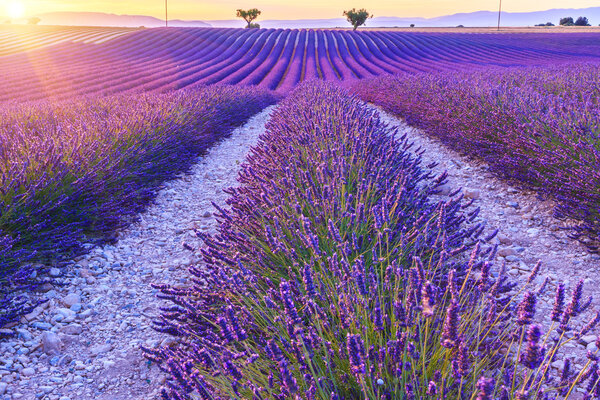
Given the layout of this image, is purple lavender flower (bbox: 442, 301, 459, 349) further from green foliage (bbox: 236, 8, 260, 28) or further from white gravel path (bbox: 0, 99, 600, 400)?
green foliage (bbox: 236, 8, 260, 28)

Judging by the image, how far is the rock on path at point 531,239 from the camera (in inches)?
96.3

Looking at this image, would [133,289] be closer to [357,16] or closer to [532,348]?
[532,348]

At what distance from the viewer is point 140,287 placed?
113 inches

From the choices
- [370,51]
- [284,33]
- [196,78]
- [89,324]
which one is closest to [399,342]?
[89,324]

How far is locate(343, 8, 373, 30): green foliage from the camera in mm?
43688

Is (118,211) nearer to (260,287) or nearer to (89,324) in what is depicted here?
(89,324)

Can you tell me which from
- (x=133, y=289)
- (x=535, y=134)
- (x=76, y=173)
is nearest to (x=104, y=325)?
(x=133, y=289)

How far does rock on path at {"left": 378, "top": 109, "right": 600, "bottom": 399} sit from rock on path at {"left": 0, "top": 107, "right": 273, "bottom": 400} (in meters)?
2.18

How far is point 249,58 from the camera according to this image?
22.8 m

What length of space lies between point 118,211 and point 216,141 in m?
4.20

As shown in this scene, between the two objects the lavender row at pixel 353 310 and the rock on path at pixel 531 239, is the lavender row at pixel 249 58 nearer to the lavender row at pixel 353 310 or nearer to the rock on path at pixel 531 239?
the rock on path at pixel 531 239

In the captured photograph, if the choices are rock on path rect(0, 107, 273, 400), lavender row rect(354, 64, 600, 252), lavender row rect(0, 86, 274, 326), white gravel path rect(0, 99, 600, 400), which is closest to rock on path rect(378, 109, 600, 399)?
white gravel path rect(0, 99, 600, 400)

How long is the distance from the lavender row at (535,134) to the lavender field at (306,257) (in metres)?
0.03

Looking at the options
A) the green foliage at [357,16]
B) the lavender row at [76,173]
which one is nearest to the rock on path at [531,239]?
the lavender row at [76,173]
